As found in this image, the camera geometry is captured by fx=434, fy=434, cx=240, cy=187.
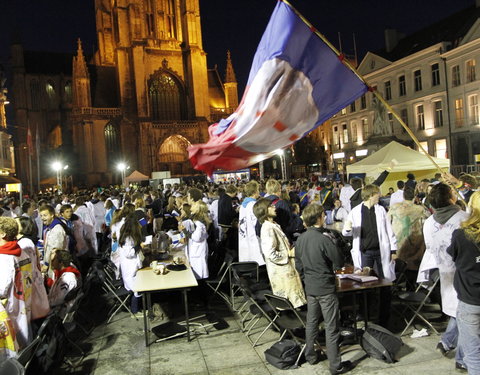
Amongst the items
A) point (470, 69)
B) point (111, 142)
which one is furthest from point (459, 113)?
point (111, 142)

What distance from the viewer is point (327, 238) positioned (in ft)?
15.4

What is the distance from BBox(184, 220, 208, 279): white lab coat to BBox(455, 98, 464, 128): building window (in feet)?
102

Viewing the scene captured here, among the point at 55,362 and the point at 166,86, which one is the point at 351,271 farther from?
the point at 166,86

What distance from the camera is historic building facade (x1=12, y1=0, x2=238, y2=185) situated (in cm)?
4934

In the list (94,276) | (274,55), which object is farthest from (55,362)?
(274,55)

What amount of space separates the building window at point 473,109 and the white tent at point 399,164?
17808 millimetres

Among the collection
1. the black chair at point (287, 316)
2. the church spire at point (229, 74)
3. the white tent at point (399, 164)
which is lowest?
the black chair at point (287, 316)

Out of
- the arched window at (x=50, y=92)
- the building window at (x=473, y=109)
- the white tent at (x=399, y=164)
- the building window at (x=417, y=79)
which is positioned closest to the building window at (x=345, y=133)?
the building window at (x=417, y=79)

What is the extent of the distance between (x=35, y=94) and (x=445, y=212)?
67373 millimetres

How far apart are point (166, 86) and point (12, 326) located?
50471mm

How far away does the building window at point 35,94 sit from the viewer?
204ft

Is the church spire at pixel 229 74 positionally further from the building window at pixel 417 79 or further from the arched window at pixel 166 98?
the building window at pixel 417 79

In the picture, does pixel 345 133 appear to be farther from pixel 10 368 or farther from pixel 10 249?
pixel 10 368

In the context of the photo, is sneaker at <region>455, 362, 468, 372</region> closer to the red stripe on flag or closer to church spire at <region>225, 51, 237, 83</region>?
the red stripe on flag
